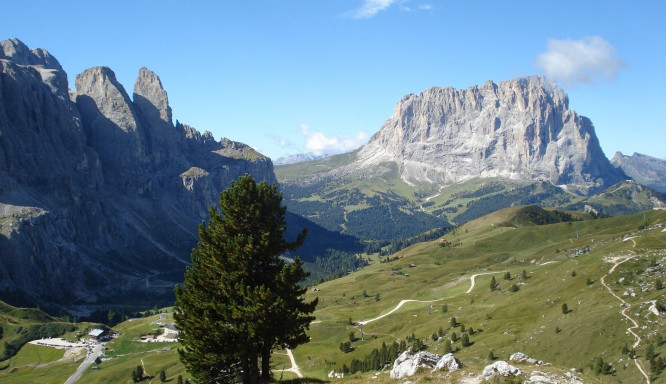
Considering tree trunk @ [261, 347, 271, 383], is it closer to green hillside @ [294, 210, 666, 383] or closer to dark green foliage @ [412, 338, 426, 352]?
green hillside @ [294, 210, 666, 383]

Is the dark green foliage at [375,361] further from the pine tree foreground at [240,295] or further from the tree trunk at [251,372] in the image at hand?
the pine tree foreground at [240,295]

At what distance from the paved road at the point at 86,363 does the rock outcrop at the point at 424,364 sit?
157832 millimetres

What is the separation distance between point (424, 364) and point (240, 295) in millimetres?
15305

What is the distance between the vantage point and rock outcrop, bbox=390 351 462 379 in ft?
116

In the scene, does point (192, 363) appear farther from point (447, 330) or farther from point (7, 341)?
point (7, 341)

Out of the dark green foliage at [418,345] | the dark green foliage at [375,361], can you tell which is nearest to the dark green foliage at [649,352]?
the dark green foliage at [375,361]

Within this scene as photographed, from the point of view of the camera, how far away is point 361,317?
195375 millimetres

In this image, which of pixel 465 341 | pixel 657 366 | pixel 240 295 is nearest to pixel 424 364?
pixel 240 295

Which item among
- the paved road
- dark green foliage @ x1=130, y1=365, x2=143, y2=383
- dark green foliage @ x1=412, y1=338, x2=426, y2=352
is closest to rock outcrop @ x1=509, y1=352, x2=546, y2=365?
dark green foliage @ x1=412, y1=338, x2=426, y2=352

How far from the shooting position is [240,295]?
40.4 meters

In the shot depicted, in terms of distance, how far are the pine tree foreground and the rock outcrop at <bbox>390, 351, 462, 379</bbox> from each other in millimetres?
9480

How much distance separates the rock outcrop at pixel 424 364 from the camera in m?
35.3

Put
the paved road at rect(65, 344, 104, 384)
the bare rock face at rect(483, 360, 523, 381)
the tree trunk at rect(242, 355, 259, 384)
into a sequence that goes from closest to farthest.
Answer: the bare rock face at rect(483, 360, 523, 381) → the tree trunk at rect(242, 355, 259, 384) → the paved road at rect(65, 344, 104, 384)

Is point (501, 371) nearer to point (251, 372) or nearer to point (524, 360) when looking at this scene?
point (524, 360)
